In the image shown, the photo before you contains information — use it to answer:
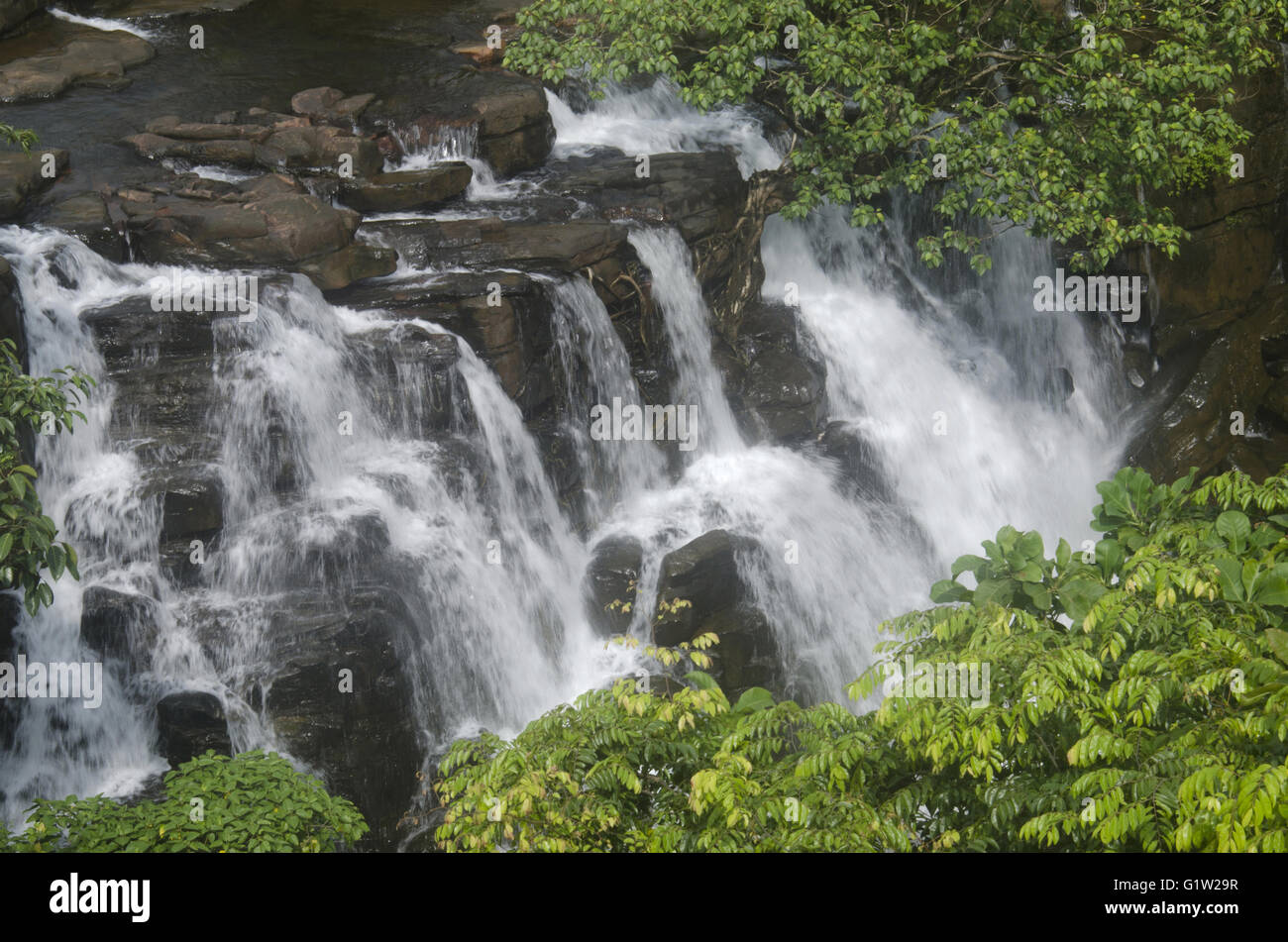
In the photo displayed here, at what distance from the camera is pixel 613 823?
6.83 metres

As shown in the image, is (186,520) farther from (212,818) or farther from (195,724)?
(212,818)

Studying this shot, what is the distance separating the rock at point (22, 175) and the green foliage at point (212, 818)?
28.8 feet

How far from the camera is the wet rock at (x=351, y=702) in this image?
441 inches

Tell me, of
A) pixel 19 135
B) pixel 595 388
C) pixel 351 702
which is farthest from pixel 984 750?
pixel 19 135

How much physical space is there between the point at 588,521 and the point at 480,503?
5.32 ft

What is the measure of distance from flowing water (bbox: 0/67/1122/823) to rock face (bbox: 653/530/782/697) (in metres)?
0.34

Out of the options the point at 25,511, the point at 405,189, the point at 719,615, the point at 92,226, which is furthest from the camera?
the point at 405,189

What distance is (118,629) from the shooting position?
11.5m

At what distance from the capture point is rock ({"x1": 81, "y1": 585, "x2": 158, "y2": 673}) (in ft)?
37.6

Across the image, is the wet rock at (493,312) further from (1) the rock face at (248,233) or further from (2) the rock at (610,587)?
(2) the rock at (610,587)

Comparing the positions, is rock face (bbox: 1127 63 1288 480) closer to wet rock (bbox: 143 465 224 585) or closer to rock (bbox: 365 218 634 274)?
rock (bbox: 365 218 634 274)

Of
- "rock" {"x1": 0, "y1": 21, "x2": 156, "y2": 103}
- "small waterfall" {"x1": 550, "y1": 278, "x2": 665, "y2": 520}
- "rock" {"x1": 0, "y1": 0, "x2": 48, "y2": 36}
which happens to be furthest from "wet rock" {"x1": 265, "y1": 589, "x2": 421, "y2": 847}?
"rock" {"x1": 0, "y1": 0, "x2": 48, "y2": 36}

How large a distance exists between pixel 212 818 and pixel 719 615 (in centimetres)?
714

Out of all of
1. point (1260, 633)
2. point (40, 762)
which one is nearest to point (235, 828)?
point (40, 762)
